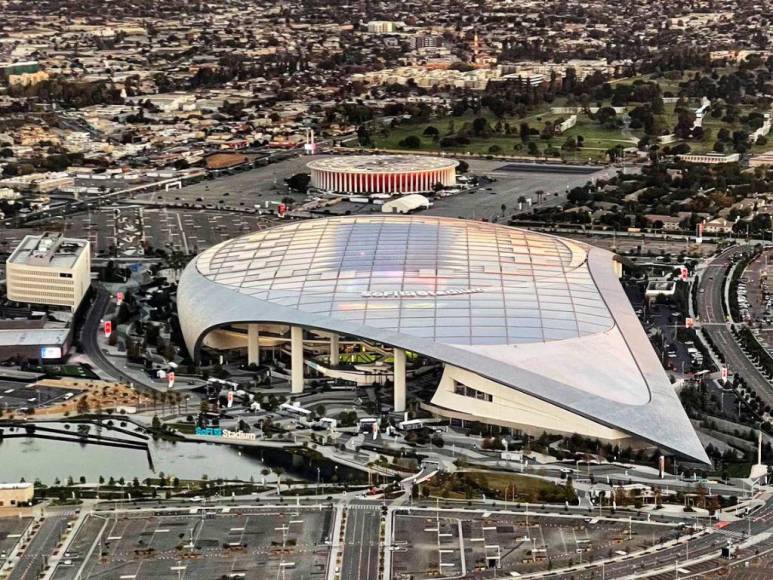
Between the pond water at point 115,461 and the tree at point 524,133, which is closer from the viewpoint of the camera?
the pond water at point 115,461

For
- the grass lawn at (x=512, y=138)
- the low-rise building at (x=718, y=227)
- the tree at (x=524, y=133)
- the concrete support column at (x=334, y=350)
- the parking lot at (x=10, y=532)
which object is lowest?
the grass lawn at (x=512, y=138)

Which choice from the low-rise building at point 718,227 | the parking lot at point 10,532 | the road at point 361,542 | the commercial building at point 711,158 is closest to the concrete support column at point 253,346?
the road at point 361,542

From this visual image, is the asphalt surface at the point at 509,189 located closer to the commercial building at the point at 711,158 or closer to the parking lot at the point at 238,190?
the commercial building at the point at 711,158

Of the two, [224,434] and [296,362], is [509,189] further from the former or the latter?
[224,434]

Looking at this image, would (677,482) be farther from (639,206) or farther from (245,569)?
(639,206)

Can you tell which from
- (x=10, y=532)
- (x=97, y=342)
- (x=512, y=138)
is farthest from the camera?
(x=512, y=138)

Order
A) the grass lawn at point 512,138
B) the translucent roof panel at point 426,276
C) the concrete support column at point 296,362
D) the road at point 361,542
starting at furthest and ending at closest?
the grass lawn at point 512,138 → the concrete support column at point 296,362 → the translucent roof panel at point 426,276 → the road at point 361,542

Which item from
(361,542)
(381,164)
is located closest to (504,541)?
(361,542)

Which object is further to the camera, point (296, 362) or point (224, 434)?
point (296, 362)

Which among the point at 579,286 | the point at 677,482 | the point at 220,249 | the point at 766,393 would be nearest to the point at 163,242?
the point at 220,249
